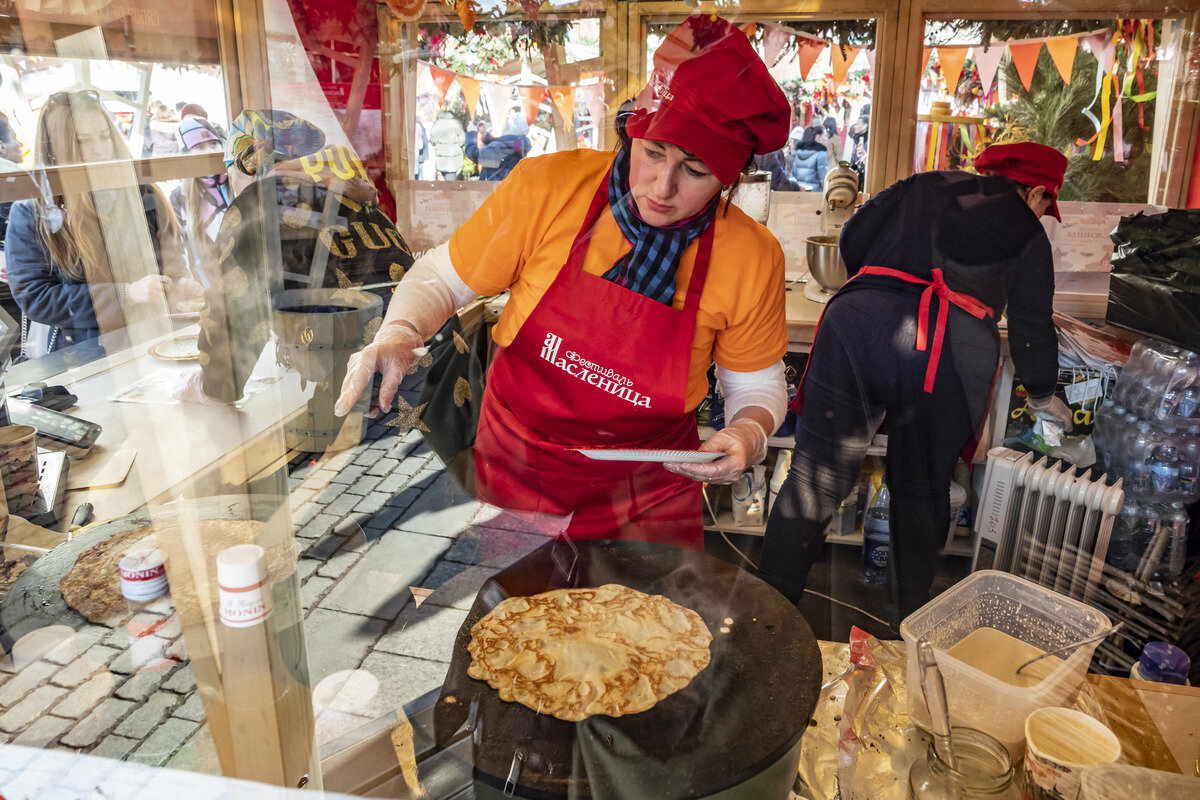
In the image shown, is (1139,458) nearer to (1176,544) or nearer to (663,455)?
(1176,544)

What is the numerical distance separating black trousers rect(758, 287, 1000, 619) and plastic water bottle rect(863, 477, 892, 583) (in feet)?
0.05

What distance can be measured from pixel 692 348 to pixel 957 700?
0.61 metres

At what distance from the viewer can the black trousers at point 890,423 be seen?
1.19 m

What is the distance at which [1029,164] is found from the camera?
109cm

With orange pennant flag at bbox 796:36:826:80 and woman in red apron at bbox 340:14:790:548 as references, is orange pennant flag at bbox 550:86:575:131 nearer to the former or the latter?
woman in red apron at bbox 340:14:790:548

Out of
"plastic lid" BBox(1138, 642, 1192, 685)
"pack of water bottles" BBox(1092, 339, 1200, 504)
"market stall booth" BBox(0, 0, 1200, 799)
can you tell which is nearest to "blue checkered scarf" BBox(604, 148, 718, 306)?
"market stall booth" BBox(0, 0, 1200, 799)

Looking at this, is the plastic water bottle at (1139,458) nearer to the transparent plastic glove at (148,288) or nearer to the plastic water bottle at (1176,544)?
the plastic water bottle at (1176,544)

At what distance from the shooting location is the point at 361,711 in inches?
34.2

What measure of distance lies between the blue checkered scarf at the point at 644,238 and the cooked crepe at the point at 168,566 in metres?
0.64

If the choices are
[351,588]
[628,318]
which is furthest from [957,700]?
[351,588]

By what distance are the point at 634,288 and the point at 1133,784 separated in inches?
32.6

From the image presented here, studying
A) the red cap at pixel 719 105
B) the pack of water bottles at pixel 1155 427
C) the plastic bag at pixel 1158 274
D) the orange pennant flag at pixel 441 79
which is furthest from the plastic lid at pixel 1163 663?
the orange pennant flag at pixel 441 79

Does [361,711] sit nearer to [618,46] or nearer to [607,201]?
[607,201]

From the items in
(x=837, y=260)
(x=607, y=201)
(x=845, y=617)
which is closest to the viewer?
(x=607, y=201)
